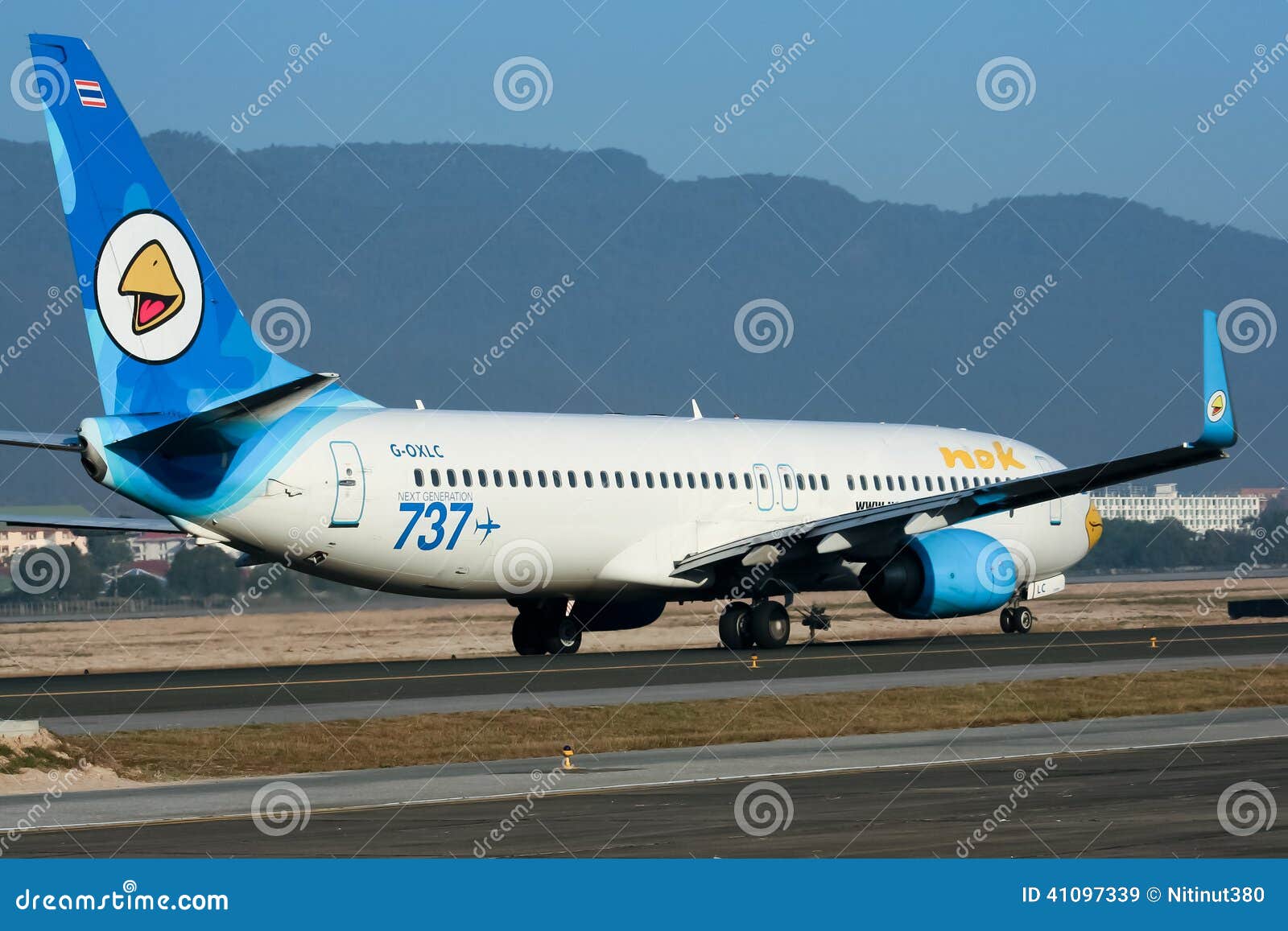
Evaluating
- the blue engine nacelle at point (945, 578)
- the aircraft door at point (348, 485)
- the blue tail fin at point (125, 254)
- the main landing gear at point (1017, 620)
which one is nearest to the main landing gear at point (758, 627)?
the blue engine nacelle at point (945, 578)

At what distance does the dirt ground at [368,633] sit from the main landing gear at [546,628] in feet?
3.00

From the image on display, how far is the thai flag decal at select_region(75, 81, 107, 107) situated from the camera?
2561 cm

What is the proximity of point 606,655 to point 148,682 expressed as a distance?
29.3 ft

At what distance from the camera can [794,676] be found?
27.2m

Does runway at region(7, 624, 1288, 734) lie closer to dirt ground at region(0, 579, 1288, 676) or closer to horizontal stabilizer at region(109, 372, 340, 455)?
horizontal stabilizer at region(109, 372, 340, 455)

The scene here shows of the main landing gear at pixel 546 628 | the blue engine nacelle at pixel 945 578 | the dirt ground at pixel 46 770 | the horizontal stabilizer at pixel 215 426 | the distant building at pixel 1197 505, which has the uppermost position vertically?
the distant building at pixel 1197 505

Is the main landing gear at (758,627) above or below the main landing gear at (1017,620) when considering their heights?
below

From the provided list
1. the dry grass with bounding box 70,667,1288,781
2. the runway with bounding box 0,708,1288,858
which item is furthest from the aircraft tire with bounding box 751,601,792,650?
the runway with bounding box 0,708,1288,858

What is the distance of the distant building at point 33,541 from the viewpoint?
64.2m

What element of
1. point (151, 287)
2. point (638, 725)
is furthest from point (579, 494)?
point (638, 725)

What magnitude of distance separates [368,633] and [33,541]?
40681 mm

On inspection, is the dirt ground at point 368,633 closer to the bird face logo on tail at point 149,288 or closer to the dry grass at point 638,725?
the bird face logo on tail at point 149,288

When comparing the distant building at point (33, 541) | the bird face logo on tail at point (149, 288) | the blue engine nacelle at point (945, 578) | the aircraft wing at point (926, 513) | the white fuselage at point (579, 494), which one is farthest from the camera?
the distant building at point (33, 541)

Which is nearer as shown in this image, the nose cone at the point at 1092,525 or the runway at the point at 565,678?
the runway at the point at 565,678
